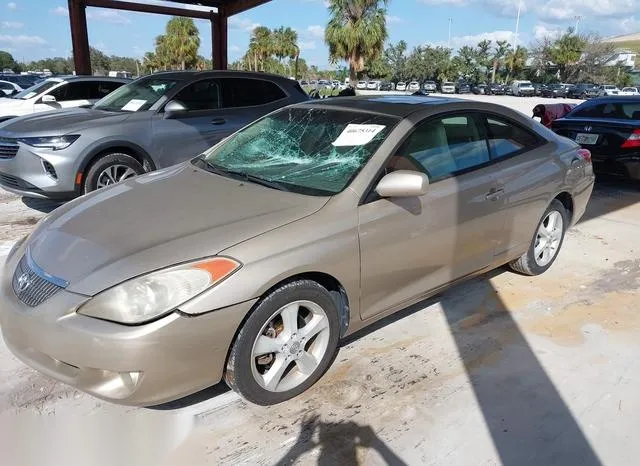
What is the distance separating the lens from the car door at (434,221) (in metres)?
2.92

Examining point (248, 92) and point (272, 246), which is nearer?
point (272, 246)

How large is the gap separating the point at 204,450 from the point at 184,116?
4.62 meters

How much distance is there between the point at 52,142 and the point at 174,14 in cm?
878

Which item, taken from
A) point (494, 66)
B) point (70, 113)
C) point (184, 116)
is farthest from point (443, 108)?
point (494, 66)

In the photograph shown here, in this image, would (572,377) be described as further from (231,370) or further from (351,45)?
(351,45)

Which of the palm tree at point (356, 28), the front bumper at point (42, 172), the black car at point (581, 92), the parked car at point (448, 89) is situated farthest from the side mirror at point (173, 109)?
the parked car at point (448, 89)

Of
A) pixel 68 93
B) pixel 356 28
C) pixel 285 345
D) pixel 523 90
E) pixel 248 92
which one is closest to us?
pixel 285 345

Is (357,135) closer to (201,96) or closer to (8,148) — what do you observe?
(201,96)

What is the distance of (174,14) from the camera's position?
12.9 meters

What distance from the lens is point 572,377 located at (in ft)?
9.84

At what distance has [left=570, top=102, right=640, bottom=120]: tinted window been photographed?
25.3ft

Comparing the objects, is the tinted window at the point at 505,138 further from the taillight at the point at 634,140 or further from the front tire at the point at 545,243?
the taillight at the point at 634,140

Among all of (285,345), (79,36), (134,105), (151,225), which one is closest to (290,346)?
(285,345)

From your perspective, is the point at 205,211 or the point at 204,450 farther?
the point at 205,211
